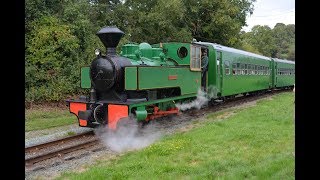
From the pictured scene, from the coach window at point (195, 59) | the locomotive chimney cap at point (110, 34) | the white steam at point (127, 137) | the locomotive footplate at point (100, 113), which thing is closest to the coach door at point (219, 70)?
the coach window at point (195, 59)

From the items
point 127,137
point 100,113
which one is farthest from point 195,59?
point 100,113

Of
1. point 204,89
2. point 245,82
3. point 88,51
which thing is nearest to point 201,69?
point 204,89

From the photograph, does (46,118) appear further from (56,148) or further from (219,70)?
(219,70)

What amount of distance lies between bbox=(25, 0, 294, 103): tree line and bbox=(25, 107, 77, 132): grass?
42.0 inches

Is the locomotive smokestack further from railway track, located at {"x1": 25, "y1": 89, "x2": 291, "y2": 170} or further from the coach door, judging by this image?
the coach door

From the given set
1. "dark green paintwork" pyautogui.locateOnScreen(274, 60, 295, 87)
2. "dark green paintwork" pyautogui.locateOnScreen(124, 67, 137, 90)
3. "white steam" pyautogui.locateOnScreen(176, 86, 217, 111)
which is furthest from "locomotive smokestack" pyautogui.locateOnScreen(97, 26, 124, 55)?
"dark green paintwork" pyautogui.locateOnScreen(274, 60, 295, 87)

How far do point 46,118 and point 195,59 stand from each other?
546 cm

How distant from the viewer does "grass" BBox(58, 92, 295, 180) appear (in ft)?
17.7

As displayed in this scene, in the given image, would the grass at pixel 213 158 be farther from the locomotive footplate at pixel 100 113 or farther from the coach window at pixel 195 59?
the coach window at pixel 195 59

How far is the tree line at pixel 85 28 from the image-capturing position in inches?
590

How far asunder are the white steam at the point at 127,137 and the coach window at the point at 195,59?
285cm

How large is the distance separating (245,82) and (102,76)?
9804 millimetres

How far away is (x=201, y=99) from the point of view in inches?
496

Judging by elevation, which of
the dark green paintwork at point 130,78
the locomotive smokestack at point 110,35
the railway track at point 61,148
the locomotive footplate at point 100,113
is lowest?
the railway track at point 61,148
